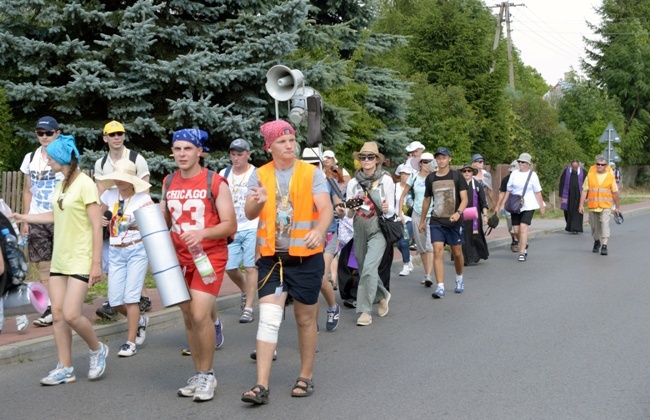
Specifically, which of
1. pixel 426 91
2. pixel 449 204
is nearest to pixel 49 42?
pixel 449 204

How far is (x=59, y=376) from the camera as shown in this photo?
260 inches

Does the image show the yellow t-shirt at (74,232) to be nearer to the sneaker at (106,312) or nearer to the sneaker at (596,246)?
the sneaker at (106,312)

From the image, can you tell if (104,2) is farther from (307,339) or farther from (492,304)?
(307,339)

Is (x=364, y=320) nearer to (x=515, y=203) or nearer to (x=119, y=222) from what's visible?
(x=119, y=222)

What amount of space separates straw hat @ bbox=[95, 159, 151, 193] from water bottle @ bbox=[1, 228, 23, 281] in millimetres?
894

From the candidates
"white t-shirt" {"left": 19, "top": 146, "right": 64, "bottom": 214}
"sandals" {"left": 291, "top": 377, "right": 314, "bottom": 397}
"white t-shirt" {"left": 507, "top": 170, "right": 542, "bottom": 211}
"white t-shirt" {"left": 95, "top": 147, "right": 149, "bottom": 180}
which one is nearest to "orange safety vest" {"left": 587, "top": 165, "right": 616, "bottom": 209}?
"white t-shirt" {"left": 507, "top": 170, "right": 542, "bottom": 211}

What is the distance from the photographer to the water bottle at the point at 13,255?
690 cm

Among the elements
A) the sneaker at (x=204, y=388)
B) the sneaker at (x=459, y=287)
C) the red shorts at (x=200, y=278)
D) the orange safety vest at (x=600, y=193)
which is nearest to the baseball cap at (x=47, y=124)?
the red shorts at (x=200, y=278)

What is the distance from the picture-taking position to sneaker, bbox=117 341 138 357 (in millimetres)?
7594

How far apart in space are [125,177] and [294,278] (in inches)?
64.8

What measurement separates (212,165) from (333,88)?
4.55 m

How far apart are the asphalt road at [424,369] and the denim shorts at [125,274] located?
539 millimetres

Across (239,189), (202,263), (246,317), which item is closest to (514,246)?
(246,317)

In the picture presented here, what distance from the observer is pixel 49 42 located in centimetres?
1396
